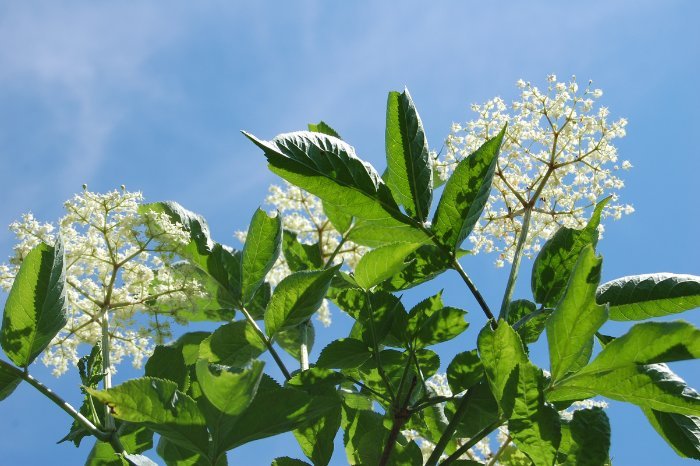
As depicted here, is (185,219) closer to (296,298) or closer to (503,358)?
(296,298)

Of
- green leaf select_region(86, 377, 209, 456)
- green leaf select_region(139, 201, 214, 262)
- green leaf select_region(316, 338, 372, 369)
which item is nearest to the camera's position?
green leaf select_region(86, 377, 209, 456)

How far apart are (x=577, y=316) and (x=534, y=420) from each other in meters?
0.24

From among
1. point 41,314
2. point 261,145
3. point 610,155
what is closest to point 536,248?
point 610,155

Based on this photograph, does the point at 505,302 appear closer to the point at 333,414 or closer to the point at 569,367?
the point at 569,367

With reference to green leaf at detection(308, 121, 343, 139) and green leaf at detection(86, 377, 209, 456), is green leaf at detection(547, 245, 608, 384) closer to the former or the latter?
green leaf at detection(86, 377, 209, 456)

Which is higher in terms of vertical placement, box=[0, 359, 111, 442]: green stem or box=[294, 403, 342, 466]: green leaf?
box=[0, 359, 111, 442]: green stem

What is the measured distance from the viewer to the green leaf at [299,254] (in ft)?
8.70

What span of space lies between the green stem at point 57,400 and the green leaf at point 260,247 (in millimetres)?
581

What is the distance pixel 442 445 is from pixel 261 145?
0.83 m

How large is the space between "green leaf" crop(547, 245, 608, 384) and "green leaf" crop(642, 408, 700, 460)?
45 centimetres

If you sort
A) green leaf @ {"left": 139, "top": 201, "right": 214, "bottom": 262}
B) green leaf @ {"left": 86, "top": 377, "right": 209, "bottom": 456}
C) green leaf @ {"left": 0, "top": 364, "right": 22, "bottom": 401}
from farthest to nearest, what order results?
green leaf @ {"left": 139, "top": 201, "right": 214, "bottom": 262}
green leaf @ {"left": 0, "top": 364, "right": 22, "bottom": 401}
green leaf @ {"left": 86, "top": 377, "right": 209, "bottom": 456}

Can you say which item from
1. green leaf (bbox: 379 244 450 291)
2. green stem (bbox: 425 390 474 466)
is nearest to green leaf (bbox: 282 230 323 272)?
green leaf (bbox: 379 244 450 291)

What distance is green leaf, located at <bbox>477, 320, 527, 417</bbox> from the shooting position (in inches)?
58.2

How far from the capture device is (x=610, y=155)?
3.17m
